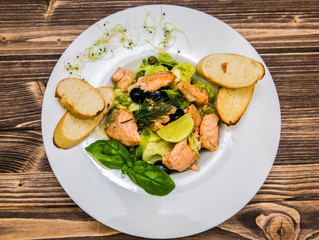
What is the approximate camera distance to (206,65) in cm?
189

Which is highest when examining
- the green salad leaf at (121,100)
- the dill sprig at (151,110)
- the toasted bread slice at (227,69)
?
the toasted bread slice at (227,69)

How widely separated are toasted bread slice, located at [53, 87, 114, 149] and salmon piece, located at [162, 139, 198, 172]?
59cm

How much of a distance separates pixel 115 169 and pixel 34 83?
1112 millimetres

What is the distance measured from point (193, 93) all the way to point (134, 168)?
704 mm

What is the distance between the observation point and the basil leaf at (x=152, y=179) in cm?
168

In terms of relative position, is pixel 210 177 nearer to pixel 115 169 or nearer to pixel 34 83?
pixel 115 169

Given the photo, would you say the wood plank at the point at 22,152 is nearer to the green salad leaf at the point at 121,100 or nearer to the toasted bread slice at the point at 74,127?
the toasted bread slice at the point at 74,127

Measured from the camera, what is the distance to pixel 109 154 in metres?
1.74

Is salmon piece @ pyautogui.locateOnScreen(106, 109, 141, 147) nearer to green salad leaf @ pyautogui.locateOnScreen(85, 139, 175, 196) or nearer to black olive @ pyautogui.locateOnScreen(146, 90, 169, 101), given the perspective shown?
green salad leaf @ pyautogui.locateOnScreen(85, 139, 175, 196)

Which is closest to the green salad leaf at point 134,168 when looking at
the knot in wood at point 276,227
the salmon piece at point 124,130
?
the salmon piece at point 124,130

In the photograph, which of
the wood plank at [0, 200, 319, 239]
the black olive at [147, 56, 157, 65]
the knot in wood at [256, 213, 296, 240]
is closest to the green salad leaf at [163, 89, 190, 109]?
the black olive at [147, 56, 157, 65]

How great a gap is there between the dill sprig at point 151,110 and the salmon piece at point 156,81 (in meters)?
0.10

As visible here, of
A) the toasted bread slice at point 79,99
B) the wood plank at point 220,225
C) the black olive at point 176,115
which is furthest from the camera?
the wood plank at point 220,225

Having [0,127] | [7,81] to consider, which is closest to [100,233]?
[0,127]
